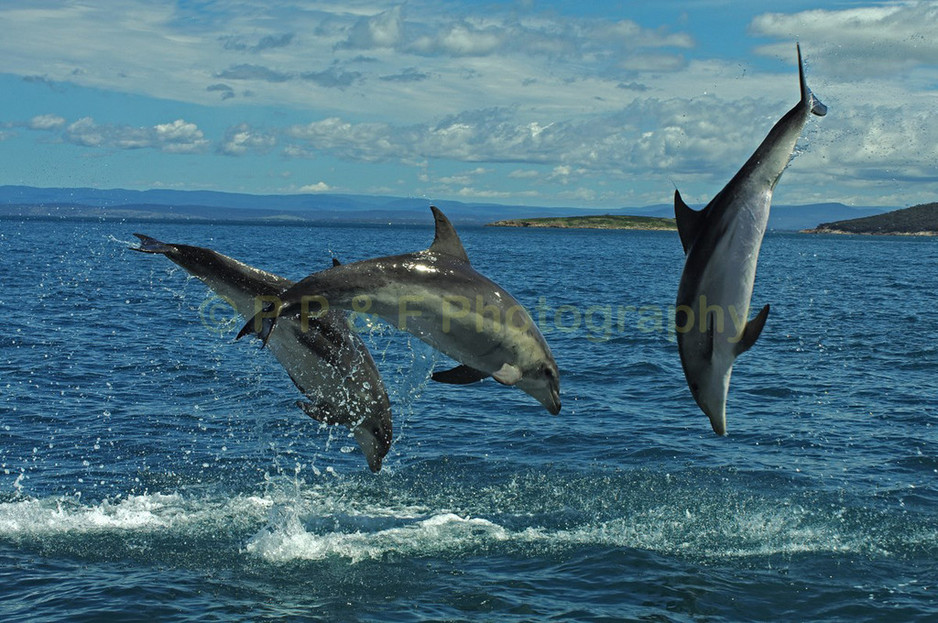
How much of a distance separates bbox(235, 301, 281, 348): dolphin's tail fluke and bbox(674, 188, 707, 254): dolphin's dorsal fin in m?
4.94

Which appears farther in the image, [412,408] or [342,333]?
[412,408]

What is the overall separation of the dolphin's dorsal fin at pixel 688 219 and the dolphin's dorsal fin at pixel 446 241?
11.3ft

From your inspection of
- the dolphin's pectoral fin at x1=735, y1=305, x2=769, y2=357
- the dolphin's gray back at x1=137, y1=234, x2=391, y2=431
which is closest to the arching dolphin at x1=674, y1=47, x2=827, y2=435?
the dolphin's pectoral fin at x1=735, y1=305, x2=769, y2=357

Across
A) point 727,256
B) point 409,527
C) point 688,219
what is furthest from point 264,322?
point 409,527

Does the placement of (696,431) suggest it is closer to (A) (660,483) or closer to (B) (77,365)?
(A) (660,483)

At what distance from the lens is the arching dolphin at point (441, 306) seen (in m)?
11.4

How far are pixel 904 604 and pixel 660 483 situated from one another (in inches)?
266

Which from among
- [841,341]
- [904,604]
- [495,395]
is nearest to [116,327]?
[495,395]

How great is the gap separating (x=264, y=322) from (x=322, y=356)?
2137mm

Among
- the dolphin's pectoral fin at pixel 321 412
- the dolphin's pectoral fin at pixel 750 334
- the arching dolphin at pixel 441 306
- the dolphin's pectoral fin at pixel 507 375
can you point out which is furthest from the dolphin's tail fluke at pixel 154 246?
the dolphin's pectoral fin at pixel 750 334

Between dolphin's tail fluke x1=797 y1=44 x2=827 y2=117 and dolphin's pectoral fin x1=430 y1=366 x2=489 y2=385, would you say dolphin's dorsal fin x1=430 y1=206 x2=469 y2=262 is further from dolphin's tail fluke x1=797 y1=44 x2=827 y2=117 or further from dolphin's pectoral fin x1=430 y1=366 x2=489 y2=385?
dolphin's tail fluke x1=797 y1=44 x2=827 y2=117

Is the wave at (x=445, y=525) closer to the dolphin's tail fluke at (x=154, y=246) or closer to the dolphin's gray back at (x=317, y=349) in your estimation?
the dolphin's gray back at (x=317, y=349)

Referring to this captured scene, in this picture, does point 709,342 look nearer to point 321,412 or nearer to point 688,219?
point 688,219

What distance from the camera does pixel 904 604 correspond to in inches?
603
